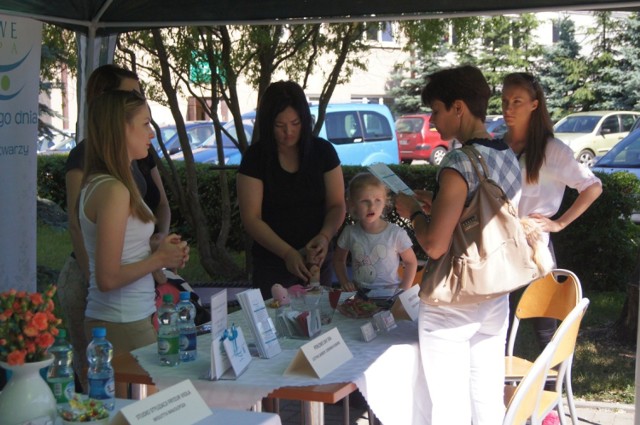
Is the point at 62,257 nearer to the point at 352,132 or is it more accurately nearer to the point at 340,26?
the point at 340,26

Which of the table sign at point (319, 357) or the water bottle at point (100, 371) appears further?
the table sign at point (319, 357)

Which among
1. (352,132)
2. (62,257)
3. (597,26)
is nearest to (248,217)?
(62,257)

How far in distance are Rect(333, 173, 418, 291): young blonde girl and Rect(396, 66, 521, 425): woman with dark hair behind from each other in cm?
62

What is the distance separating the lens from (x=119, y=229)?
8.76ft

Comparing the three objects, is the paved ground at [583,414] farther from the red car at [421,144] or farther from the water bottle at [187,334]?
the red car at [421,144]

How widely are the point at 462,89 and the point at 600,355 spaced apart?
143 inches

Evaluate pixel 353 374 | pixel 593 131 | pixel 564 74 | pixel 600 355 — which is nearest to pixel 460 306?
pixel 353 374

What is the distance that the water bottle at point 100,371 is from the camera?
2219mm

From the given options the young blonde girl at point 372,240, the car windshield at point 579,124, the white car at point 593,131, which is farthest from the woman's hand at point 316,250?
the car windshield at point 579,124

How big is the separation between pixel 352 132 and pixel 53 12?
10.1 metres

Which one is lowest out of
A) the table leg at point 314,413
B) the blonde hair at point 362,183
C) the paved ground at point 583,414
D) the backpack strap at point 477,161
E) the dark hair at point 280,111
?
the paved ground at point 583,414

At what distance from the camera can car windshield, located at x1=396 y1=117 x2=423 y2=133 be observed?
2111 cm

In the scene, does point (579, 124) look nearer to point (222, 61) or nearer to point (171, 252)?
point (222, 61)

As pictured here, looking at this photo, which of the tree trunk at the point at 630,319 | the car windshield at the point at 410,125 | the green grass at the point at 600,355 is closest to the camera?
the green grass at the point at 600,355
